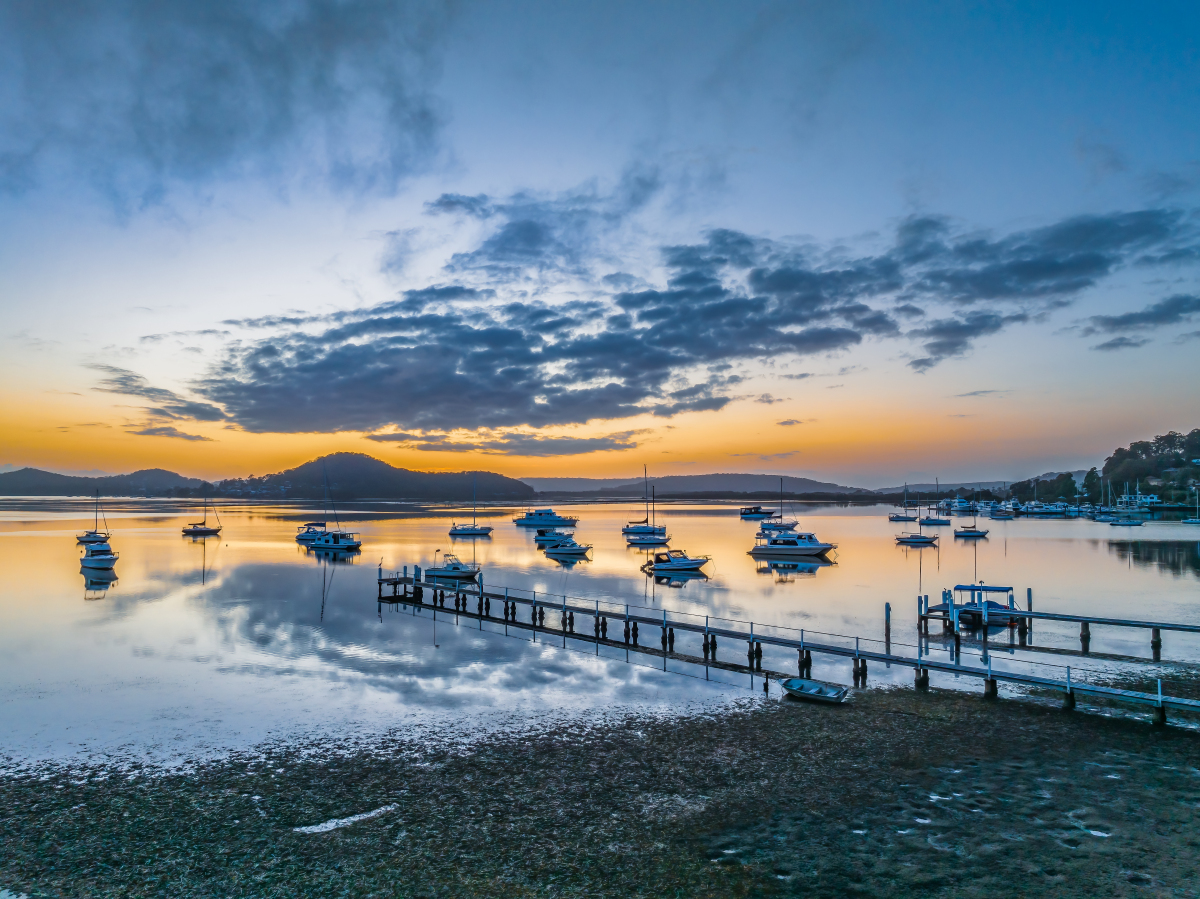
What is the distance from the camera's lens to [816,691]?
26.0 m

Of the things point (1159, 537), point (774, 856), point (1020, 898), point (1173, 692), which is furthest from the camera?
point (1159, 537)

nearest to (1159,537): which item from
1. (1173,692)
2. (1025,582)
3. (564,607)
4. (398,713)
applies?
(1025,582)

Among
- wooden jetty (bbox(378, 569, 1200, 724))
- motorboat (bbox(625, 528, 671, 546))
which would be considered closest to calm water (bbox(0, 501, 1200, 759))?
wooden jetty (bbox(378, 569, 1200, 724))

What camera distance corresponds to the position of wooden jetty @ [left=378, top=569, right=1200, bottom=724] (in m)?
24.4

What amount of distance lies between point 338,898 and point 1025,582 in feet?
228

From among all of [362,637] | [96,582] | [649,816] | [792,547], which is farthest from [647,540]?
[649,816]

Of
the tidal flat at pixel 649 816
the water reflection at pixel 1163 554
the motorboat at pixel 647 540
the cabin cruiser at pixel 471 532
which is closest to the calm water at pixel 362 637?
the water reflection at pixel 1163 554

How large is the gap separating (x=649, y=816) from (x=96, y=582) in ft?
224

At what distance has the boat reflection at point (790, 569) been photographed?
72.6 m

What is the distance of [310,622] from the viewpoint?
4472cm

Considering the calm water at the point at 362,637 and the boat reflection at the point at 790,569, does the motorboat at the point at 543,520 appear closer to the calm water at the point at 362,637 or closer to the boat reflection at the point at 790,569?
the calm water at the point at 362,637

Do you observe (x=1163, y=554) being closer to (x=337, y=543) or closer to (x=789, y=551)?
(x=789, y=551)

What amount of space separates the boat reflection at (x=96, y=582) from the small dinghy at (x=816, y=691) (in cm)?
5541

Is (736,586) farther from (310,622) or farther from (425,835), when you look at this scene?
(425,835)
